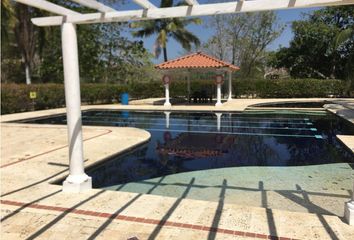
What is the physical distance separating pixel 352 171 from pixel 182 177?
4.21 m

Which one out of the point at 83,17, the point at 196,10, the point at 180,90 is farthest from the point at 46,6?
the point at 180,90

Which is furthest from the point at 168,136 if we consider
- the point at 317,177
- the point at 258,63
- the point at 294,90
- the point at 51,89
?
the point at 258,63

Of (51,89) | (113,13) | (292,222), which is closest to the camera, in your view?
(292,222)

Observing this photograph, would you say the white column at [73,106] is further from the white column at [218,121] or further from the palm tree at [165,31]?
the palm tree at [165,31]

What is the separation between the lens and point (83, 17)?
17.7ft

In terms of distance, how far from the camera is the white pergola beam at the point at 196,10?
4.41 metres

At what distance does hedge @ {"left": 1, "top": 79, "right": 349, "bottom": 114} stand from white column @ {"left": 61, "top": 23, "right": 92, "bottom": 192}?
1813cm

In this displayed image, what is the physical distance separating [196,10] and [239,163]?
209 inches

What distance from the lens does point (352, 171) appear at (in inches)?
321

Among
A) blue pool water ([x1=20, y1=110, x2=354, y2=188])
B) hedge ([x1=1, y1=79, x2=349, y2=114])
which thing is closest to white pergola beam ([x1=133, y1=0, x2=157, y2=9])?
blue pool water ([x1=20, y1=110, x2=354, y2=188])

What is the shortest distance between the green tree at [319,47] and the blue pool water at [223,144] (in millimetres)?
17442

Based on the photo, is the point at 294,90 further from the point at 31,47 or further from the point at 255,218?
the point at 255,218

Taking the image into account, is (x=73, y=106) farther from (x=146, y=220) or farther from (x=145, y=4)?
(x=146, y=220)

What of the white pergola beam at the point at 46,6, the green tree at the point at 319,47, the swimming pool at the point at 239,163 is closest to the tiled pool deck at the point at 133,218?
the swimming pool at the point at 239,163
